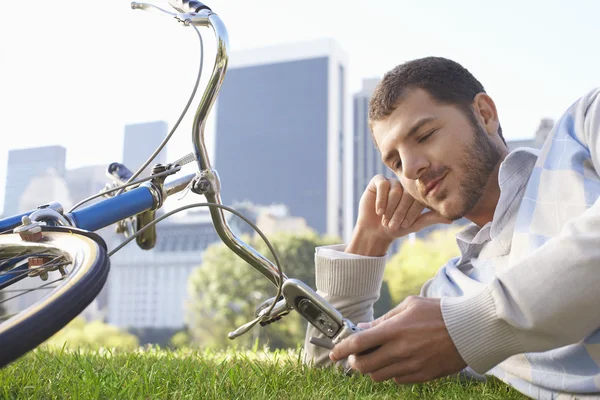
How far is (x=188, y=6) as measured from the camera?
7.20ft

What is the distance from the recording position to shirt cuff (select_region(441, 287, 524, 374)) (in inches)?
49.1

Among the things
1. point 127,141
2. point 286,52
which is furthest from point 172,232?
point 286,52

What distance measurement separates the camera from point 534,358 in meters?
1.61

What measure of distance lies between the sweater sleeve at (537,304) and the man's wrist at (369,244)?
997 millimetres

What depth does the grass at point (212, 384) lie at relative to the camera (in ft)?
5.26

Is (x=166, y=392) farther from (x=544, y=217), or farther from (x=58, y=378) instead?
(x=544, y=217)

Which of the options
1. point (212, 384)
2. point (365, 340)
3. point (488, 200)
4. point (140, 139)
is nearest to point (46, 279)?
point (212, 384)

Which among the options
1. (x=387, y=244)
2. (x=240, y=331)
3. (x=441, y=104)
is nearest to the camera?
(x=240, y=331)

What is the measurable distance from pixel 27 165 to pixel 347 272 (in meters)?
77.6

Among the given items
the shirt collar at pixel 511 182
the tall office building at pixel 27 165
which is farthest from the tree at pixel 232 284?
the tall office building at pixel 27 165

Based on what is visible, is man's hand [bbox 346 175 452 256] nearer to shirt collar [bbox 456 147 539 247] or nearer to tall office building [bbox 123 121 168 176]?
shirt collar [bbox 456 147 539 247]

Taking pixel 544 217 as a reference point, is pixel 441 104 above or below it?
above

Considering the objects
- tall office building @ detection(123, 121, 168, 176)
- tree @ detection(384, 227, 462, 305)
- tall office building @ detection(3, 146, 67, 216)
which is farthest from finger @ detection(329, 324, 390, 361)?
tall office building @ detection(123, 121, 168, 176)

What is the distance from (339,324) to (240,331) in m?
0.49
